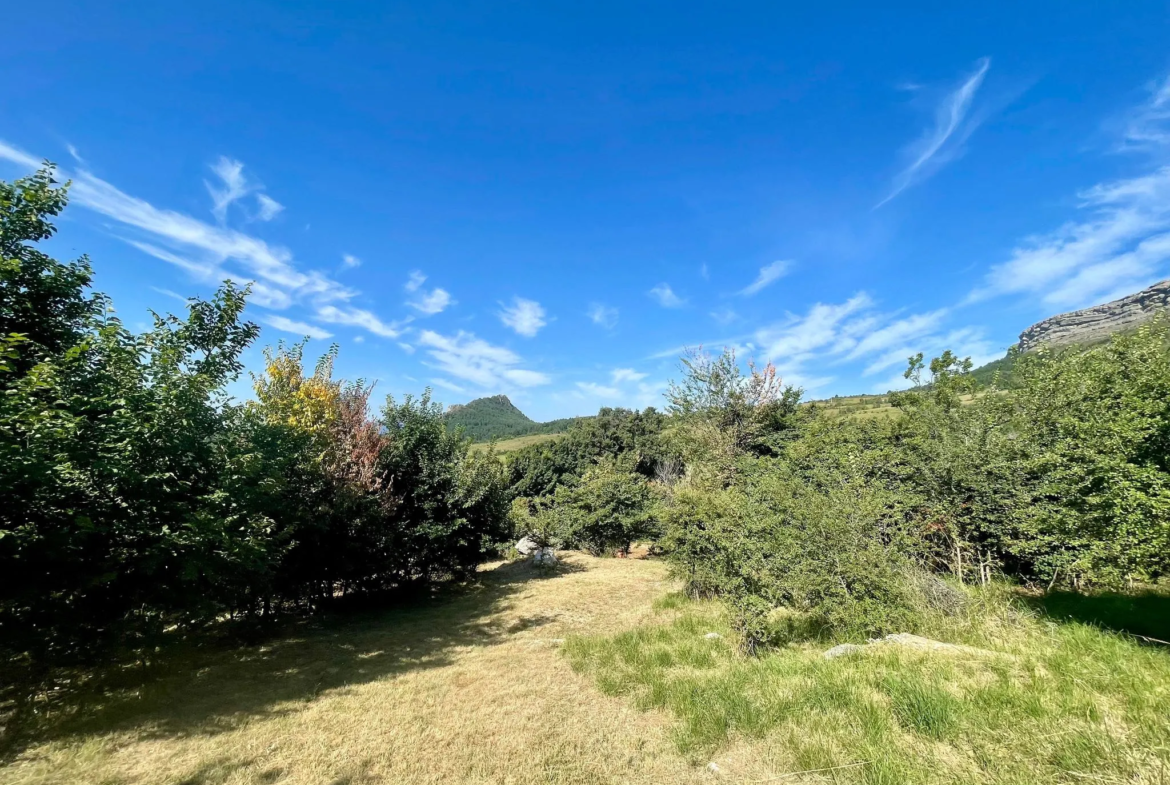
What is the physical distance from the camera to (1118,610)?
23.4 feet

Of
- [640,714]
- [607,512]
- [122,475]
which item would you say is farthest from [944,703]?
[607,512]

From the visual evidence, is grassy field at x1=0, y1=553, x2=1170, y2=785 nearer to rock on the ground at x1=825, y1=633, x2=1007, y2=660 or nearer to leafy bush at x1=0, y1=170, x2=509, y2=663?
rock on the ground at x1=825, y1=633, x2=1007, y2=660

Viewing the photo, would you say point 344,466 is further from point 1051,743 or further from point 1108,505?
point 1108,505

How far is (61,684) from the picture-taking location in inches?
212

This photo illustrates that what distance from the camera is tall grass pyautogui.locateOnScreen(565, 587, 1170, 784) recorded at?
3.18 meters

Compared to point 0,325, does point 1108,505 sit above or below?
below

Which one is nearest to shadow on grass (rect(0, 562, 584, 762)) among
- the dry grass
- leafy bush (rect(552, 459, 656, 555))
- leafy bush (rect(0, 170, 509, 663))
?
the dry grass

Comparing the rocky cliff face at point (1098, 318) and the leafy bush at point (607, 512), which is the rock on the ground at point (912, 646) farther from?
the rocky cliff face at point (1098, 318)

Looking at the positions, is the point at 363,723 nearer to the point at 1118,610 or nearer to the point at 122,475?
the point at 122,475

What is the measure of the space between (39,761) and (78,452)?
2.80m

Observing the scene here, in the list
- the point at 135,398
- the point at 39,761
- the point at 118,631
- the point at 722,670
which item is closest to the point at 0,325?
the point at 135,398

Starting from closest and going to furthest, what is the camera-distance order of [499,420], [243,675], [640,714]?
[640,714] → [243,675] → [499,420]

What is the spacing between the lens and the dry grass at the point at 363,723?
3.89 m

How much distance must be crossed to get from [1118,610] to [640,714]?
27.2 feet
